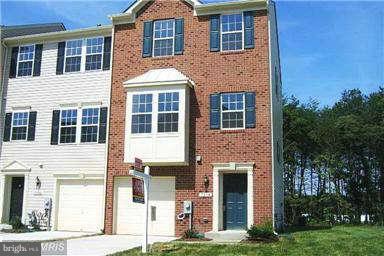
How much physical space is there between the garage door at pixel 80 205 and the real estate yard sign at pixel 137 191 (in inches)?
265

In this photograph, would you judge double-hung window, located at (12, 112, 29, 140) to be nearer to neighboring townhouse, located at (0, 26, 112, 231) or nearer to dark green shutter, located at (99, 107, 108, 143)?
neighboring townhouse, located at (0, 26, 112, 231)

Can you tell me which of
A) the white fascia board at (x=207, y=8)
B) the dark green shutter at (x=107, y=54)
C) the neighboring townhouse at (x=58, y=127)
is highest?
the white fascia board at (x=207, y=8)

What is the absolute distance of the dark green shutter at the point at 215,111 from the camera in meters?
19.6

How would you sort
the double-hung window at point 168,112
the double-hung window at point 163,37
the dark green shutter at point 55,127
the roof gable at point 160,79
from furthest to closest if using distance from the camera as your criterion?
the dark green shutter at point 55,127, the double-hung window at point 163,37, the roof gable at point 160,79, the double-hung window at point 168,112

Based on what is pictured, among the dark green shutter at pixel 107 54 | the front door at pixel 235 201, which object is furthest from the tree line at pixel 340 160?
the dark green shutter at pixel 107 54

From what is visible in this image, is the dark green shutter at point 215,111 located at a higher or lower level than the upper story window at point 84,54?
lower

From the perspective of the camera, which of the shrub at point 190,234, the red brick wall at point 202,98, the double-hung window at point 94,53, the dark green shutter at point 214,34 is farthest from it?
the double-hung window at point 94,53

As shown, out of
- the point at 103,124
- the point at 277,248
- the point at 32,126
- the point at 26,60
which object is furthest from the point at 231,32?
the point at 26,60

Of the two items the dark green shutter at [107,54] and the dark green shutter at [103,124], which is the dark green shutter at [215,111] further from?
the dark green shutter at [107,54]

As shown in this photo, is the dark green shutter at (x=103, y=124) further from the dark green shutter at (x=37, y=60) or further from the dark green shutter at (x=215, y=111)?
the dark green shutter at (x=215, y=111)

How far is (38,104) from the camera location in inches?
912

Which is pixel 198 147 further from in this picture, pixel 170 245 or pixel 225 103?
pixel 170 245

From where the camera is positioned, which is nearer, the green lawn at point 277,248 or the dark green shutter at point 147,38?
the green lawn at point 277,248

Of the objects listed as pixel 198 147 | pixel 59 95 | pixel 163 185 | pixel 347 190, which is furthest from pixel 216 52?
pixel 347 190
